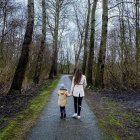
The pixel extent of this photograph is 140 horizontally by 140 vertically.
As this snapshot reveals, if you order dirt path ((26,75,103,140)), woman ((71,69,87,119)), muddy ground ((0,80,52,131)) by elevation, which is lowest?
dirt path ((26,75,103,140))

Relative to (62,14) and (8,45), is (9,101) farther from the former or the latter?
(62,14)

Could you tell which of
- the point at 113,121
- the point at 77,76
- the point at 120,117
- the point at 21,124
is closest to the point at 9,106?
the point at 21,124

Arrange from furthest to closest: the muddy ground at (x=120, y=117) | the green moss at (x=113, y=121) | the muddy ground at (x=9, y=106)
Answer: the muddy ground at (x=9, y=106) → the muddy ground at (x=120, y=117) → the green moss at (x=113, y=121)

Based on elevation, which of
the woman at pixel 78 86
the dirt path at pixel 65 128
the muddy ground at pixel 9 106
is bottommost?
the dirt path at pixel 65 128

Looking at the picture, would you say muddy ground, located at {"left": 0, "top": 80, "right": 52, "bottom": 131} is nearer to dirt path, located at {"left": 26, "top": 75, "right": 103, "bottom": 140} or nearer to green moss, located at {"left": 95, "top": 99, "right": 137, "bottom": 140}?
dirt path, located at {"left": 26, "top": 75, "right": 103, "bottom": 140}

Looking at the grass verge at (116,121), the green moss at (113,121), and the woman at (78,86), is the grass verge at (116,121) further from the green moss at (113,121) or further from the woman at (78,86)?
the woman at (78,86)

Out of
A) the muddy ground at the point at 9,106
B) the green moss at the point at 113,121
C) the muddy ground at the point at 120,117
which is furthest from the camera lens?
the muddy ground at the point at 9,106

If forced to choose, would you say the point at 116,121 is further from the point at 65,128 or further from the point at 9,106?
the point at 9,106

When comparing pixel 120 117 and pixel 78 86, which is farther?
pixel 120 117

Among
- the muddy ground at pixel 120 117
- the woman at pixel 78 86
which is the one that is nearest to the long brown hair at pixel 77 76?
the woman at pixel 78 86

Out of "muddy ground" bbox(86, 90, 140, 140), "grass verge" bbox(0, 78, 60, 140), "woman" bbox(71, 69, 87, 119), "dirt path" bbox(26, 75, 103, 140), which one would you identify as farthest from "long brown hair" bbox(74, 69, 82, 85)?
"grass verge" bbox(0, 78, 60, 140)

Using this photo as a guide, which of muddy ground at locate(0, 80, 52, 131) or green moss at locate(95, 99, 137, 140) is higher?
muddy ground at locate(0, 80, 52, 131)

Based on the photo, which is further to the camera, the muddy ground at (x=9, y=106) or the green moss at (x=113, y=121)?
the muddy ground at (x=9, y=106)

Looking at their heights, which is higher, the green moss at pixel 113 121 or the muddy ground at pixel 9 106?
the muddy ground at pixel 9 106
